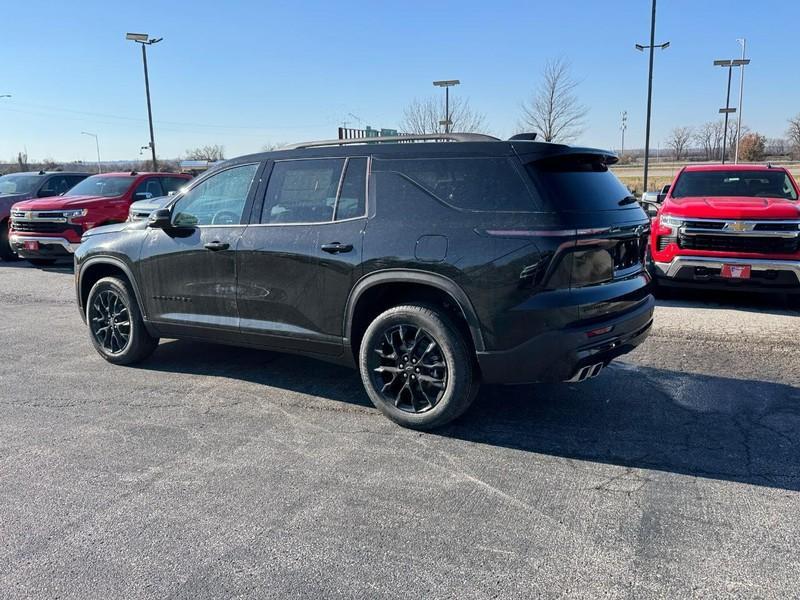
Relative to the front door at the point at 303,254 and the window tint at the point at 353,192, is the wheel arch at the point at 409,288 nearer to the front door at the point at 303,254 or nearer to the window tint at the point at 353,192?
the front door at the point at 303,254

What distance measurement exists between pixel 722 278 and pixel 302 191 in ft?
19.2

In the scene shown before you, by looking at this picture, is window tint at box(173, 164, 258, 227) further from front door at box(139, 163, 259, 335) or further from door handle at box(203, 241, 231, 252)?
door handle at box(203, 241, 231, 252)

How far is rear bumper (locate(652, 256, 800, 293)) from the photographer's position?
7.91 meters

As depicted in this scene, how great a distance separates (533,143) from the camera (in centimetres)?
411

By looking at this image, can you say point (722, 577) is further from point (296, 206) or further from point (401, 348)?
point (296, 206)

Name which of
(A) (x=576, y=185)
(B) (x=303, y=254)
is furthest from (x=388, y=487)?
(A) (x=576, y=185)

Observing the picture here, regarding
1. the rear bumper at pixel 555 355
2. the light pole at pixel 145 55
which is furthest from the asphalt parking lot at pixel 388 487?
the light pole at pixel 145 55

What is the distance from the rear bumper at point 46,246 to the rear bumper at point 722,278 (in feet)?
33.8

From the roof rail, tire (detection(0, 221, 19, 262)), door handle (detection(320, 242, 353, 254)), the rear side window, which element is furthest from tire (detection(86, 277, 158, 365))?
tire (detection(0, 221, 19, 262))

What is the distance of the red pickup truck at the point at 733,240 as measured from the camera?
7949mm

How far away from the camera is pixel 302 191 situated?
194 inches

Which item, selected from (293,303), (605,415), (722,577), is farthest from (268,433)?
(722,577)

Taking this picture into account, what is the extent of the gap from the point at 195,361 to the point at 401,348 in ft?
8.85

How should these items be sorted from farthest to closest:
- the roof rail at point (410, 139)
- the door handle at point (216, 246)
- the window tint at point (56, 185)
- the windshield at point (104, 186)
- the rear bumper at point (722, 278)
→ the window tint at point (56, 185)
the windshield at point (104, 186)
the rear bumper at point (722, 278)
the door handle at point (216, 246)
the roof rail at point (410, 139)
